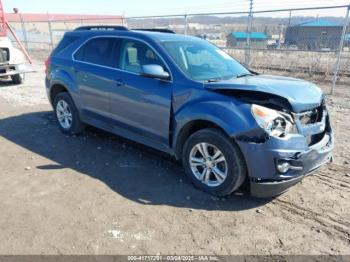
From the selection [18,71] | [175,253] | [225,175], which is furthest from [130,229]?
[18,71]

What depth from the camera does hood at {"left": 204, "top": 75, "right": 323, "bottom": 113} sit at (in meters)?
3.68

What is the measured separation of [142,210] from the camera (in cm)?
375

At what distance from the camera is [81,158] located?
17.0 ft

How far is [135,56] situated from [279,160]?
8.05ft

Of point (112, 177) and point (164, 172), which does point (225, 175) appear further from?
point (112, 177)

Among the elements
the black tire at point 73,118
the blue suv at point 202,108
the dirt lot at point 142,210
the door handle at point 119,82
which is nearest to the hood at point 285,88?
the blue suv at point 202,108

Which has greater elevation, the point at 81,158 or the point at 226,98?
the point at 226,98

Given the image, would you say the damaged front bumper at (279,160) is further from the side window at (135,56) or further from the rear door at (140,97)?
the side window at (135,56)

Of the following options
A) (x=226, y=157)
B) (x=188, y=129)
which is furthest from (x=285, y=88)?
(x=188, y=129)

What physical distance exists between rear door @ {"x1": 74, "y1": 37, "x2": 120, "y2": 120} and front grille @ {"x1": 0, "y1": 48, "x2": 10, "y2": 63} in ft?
19.7

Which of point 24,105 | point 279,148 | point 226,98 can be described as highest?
point 226,98

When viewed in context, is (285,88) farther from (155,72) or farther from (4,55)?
(4,55)

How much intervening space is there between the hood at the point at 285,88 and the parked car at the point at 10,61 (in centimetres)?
858

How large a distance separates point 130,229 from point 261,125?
1.65m
